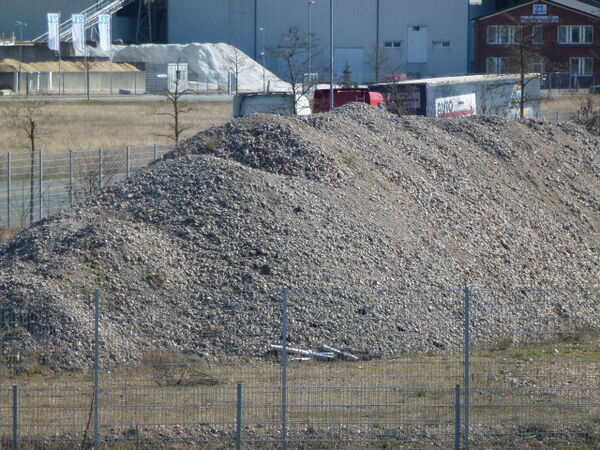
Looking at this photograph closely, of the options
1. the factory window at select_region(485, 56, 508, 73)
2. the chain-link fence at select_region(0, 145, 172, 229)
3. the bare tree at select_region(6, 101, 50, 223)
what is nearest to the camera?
the chain-link fence at select_region(0, 145, 172, 229)

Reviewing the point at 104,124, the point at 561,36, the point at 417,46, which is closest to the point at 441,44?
the point at 417,46

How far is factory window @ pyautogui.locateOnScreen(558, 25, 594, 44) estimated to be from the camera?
75.7 meters

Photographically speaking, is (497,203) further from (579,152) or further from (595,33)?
(595,33)

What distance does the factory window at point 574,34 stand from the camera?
75688 mm

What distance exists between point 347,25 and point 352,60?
272cm

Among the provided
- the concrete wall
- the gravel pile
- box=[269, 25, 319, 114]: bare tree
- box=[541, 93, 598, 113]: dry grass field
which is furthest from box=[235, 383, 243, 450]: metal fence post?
box=[541, 93, 598, 113]: dry grass field

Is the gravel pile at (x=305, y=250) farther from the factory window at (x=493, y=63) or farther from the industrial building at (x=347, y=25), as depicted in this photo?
the industrial building at (x=347, y=25)

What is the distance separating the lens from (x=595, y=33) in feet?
242

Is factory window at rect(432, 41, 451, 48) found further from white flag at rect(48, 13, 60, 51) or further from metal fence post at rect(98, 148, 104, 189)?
metal fence post at rect(98, 148, 104, 189)

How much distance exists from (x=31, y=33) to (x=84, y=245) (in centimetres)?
7400

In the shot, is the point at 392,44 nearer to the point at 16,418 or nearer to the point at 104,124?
the point at 104,124

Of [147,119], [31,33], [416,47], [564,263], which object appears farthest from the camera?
[31,33]

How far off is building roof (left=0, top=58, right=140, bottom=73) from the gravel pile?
55260mm

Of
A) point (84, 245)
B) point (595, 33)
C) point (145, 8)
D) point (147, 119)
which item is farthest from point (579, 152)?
point (145, 8)
